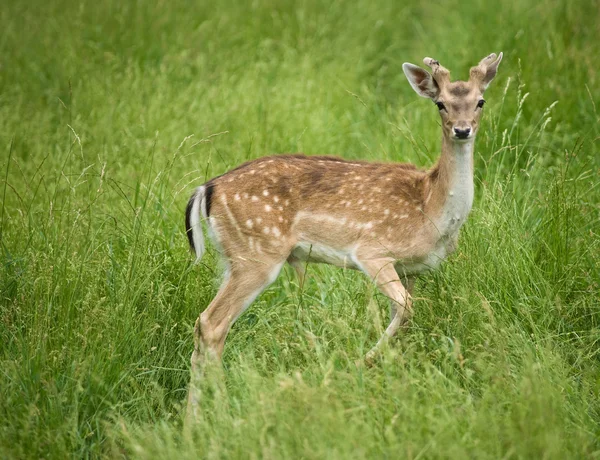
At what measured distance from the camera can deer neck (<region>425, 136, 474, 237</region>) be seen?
4.98 m

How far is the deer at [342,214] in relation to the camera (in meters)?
4.96

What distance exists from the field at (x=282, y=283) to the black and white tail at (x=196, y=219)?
14 cm

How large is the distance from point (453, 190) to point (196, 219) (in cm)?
142

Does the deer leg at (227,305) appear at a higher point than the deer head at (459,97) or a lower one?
lower

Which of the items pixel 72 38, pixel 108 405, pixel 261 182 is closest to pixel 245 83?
pixel 72 38

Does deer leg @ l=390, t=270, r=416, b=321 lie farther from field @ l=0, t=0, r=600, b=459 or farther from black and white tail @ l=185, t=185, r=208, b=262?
black and white tail @ l=185, t=185, r=208, b=262

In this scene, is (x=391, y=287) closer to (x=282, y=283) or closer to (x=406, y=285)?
(x=406, y=285)

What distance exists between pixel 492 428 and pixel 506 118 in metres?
4.27

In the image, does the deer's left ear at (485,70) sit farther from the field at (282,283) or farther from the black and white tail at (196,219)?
the black and white tail at (196,219)

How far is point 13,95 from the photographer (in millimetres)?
8328

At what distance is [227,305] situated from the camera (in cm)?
496

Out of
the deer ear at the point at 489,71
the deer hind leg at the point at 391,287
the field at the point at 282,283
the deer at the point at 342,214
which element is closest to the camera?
the field at the point at 282,283

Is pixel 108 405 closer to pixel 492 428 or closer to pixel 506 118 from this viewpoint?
pixel 492 428

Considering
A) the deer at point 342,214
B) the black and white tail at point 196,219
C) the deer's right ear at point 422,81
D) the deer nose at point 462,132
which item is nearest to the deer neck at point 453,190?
the deer at point 342,214
